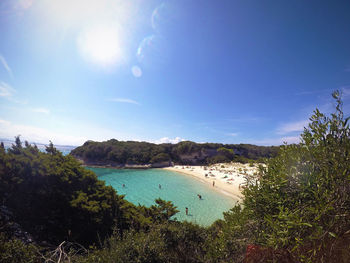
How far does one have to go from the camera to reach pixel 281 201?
16.4ft

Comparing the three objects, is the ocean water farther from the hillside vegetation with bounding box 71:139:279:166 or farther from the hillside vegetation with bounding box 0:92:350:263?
the hillside vegetation with bounding box 71:139:279:166

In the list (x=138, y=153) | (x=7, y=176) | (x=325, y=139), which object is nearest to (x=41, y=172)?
(x=7, y=176)

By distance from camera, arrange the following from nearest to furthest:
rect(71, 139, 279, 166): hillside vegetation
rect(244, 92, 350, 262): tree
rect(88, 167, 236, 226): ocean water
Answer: rect(244, 92, 350, 262): tree < rect(88, 167, 236, 226): ocean water < rect(71, 139, 279, 166): hillside vegetation

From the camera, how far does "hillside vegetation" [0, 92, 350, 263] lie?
3.86 meters

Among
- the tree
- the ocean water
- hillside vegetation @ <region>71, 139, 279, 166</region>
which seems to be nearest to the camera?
the tree

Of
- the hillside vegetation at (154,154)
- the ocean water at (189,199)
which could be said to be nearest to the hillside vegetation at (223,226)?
the ocean water at (189,199)

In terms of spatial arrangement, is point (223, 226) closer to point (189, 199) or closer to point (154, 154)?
point (189, 199)

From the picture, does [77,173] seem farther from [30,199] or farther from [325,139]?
[325,139]

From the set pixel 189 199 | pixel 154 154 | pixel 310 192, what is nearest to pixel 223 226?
pixel 310 192

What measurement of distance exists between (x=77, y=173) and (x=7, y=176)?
138 inches

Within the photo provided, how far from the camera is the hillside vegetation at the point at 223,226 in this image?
12.7 feet

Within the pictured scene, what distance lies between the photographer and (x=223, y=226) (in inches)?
319

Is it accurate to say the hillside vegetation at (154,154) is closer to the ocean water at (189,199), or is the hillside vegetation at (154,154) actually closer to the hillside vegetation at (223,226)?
the ocean water at (189,199)

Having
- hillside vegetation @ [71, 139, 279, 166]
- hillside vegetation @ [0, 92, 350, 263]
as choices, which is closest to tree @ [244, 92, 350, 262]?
hillside vegetation @ [0, 92, 350, 263]
